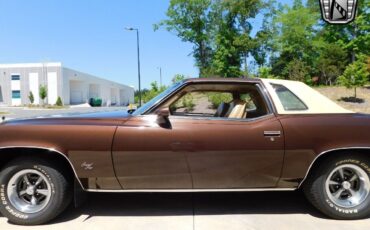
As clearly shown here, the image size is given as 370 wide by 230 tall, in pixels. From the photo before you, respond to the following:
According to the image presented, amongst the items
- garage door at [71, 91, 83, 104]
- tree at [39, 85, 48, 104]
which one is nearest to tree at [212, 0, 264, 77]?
tree at [39, 85, 48, 104]

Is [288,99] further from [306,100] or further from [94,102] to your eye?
[94,102]

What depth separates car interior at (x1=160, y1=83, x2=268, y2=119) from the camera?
169 inches

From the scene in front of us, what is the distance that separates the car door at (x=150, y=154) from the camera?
12.7 feet

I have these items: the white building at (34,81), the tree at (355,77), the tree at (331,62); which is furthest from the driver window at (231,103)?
the white building at (34,81)

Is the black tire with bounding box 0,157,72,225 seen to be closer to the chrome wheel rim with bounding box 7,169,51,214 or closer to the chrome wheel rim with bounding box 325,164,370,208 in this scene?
the chrome wheel rim with bounding box 7,169,51,214

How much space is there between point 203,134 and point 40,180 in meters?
1.82

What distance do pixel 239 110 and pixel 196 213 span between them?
1284 mm

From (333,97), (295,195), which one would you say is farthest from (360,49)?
(295,195)

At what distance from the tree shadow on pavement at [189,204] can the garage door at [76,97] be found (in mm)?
66470

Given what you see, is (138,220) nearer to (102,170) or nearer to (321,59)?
(102,170)

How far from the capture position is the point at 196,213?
4.29 m

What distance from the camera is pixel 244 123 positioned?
13.2ft

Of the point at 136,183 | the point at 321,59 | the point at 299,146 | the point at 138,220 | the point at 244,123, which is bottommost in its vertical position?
the point at 138,220

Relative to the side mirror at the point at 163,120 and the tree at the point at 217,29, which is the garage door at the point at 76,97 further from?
the side mirror at the point at 163,120
